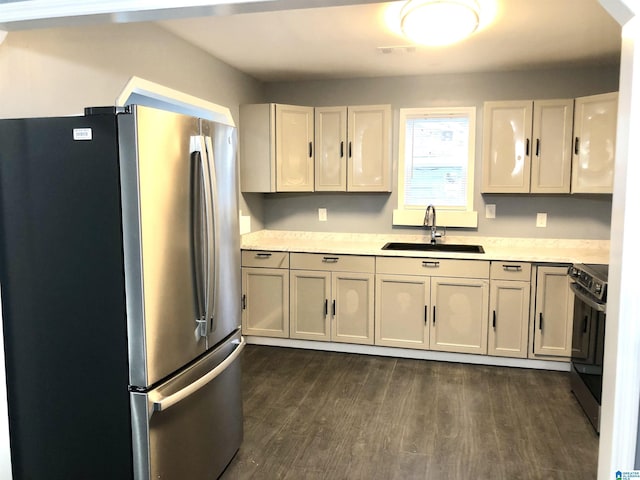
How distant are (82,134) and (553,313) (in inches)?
130

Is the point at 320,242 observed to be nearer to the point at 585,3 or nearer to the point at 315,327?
the point at 315,327

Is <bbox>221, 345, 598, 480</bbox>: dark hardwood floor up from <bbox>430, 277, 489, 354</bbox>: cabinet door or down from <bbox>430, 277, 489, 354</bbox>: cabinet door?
down

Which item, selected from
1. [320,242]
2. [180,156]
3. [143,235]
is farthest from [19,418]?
[320,242]

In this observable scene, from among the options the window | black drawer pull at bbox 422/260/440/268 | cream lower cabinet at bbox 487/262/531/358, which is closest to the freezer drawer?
black drawer pull at bbox 422/260/440/268

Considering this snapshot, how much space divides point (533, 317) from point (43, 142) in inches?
131

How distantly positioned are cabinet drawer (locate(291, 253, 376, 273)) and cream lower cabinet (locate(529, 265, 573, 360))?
126 centimetres

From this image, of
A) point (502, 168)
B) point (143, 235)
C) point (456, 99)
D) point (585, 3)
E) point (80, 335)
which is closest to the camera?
point (143, 235)

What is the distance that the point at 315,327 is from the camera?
4.09 metres

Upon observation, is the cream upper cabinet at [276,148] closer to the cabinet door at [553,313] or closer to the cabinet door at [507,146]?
the cabinet door at [507,146]

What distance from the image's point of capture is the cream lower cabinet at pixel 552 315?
353 centimetres

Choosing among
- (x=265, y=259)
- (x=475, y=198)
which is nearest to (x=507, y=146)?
(x=475, y=198)

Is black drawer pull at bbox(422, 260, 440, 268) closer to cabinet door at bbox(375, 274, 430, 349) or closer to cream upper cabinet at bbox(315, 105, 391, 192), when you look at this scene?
cabinet door at bbox(375, 274, 430, 349)

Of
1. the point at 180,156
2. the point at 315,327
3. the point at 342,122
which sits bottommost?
the point at 315,327

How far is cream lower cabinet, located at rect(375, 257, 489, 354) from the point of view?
3.71 m
